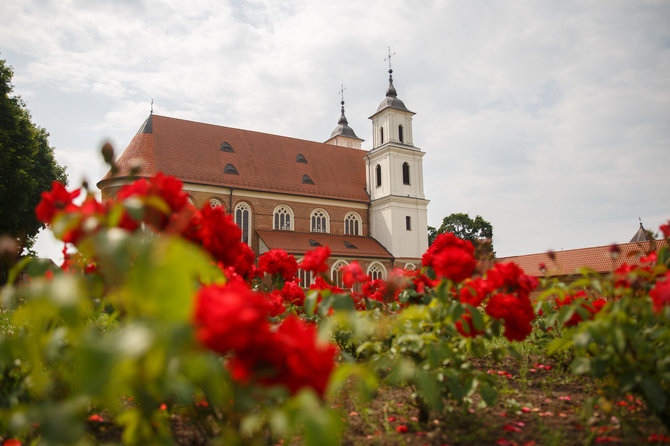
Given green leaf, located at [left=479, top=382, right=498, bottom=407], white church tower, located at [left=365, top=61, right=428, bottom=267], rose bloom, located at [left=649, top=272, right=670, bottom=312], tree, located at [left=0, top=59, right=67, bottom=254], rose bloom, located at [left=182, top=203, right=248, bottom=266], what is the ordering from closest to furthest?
1. rose bloom, located at [left=649, top=272, right=670, bottom=312]
2. rose bloom, located at [left=182, top=203, right=248, bottom=266]
3. green leaf, located at [left=479, top=382, right=498, bottom=407]
4. tree, located at [left=0, top=59, right=67, bottom=254]
5. white church tower, located at [left=365, top=61, right=428, bottom=267]

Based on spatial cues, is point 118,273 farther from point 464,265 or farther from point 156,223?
point 464,265

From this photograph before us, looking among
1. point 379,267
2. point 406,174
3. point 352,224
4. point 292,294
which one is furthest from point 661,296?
point 406,174

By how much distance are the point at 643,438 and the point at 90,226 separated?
8.72 ft

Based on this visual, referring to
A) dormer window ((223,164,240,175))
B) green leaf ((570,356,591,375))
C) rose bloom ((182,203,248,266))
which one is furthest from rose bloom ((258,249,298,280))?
dormer window ((223,164,240,175))

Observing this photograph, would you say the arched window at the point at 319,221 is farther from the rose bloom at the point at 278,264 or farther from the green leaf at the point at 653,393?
the green leaf at the point at 653,393

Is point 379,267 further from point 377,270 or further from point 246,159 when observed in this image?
point 246,159

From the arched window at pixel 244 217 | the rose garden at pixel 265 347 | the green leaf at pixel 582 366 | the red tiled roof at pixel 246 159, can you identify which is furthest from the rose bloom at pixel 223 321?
the arched window at pixel 244 217

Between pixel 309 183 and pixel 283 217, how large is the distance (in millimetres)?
3021

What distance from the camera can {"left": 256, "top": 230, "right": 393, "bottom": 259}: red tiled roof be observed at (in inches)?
928

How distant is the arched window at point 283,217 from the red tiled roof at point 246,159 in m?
1.10

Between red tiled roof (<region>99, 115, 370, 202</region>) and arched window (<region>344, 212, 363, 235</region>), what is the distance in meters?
1.13

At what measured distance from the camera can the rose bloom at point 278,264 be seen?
3.08 meters

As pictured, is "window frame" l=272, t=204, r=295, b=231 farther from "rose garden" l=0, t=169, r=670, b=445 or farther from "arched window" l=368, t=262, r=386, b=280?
"rose garden" l=0, t=169, r=670, b=445

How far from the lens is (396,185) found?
28.3 m
